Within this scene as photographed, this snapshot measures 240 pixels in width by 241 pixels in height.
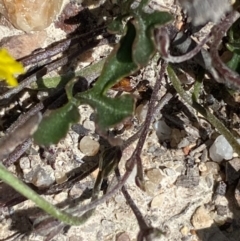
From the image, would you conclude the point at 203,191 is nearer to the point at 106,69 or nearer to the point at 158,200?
the point at 158,200

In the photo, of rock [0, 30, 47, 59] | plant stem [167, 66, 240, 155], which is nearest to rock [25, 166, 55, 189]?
rock [0, 30, 47, 59]

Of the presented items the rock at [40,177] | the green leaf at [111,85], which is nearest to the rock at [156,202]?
the rock at [40,177]

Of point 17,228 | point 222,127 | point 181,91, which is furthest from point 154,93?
point 17,228

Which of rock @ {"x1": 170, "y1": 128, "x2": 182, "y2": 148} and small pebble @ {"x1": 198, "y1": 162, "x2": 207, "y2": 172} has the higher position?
rock @ {"x1": 170, "y1": 128, "x2": 182, "y2": 148}

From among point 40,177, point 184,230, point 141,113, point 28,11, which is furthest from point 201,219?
point 28,11

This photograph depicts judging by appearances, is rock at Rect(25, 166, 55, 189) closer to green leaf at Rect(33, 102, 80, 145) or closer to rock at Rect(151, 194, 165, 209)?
rock at Rect(151, 194, 165, 209)

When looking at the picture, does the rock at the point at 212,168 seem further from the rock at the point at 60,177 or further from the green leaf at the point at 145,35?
the green leaf at the point at 145,35
